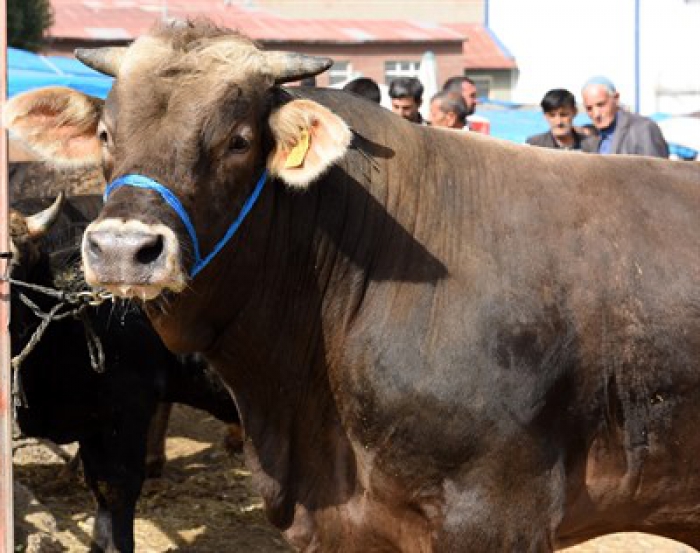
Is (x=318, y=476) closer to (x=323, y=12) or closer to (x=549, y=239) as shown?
(x=549, y=239)

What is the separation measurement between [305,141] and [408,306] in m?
0.66

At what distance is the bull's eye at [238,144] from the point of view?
3811 mm

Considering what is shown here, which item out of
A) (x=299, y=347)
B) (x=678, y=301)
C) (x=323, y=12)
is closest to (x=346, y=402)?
(x=299, y=347)

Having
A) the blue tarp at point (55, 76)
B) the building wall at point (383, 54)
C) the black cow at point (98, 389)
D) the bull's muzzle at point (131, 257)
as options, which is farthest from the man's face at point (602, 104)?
the building wall at point (383, 54)

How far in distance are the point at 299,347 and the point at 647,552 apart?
3172 millimetres

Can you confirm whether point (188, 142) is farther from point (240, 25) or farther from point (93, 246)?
point (240, 25)

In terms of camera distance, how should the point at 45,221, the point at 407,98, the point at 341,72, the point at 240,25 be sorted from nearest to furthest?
the point at 45,221 → the point at 407,98 → the point at 240,25 → the point at 341,72

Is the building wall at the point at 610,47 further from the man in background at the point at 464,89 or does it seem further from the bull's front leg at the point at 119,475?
the bull's front leg at the point at 119,475

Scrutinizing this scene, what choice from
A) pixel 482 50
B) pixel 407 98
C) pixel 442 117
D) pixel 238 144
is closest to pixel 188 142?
pixel 238 144

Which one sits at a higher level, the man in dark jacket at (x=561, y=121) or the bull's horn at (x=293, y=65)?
the bull's horn at (x=293, y=65)

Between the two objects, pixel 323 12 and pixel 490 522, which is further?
pixel 323 12

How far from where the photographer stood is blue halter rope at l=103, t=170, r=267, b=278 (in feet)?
11.9

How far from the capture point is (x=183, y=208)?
366 cm

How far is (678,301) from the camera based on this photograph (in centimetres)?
421
